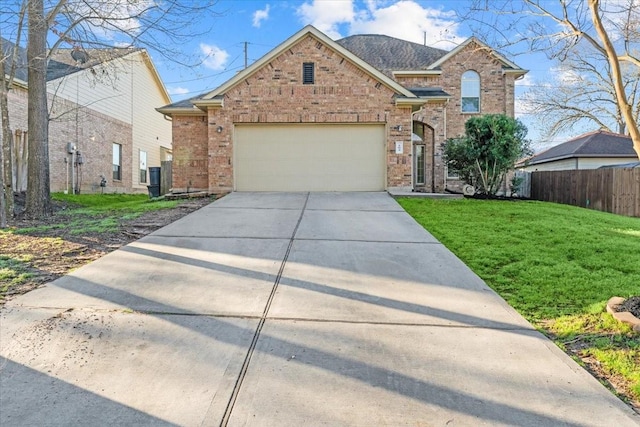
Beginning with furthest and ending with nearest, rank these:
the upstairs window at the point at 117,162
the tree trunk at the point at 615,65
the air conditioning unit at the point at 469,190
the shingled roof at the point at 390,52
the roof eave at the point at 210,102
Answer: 1. the upstairs window at the point at 117,162
2. the shingled roof at the point at 390,52
3. the air conditioning unit at the point at 469,190
4. the roof eave at the point at 210,102
5. the tree trunk at the point at 615,65

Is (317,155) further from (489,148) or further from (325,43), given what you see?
(489,148)

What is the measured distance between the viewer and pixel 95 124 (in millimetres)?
18578

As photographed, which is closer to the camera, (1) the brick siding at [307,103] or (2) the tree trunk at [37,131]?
(2) the tree trunk at [37,131]

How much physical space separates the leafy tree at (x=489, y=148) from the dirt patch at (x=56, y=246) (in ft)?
29.4

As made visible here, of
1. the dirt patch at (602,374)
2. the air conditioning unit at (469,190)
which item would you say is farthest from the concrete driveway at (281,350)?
the air conditioning unit at (469,190)

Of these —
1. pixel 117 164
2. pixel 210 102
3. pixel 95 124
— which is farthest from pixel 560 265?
pixel 117 164

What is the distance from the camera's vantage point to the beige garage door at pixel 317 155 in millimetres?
13367

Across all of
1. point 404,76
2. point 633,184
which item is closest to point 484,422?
point 633,184

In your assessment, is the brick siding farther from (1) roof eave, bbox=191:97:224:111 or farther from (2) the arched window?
(2) the arched window

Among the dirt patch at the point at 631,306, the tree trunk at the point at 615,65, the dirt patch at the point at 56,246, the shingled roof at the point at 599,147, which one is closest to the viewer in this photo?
the dirt patch at the point at 631,306

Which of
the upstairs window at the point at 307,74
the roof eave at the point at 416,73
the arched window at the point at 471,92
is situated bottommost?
the upstairs window at the point at 307,74

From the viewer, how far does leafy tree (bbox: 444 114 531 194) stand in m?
12.9

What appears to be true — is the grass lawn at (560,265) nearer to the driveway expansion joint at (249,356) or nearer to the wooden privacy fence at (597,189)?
the driveway expansion joint at (249,356)

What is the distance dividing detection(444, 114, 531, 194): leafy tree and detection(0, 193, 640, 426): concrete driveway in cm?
831
